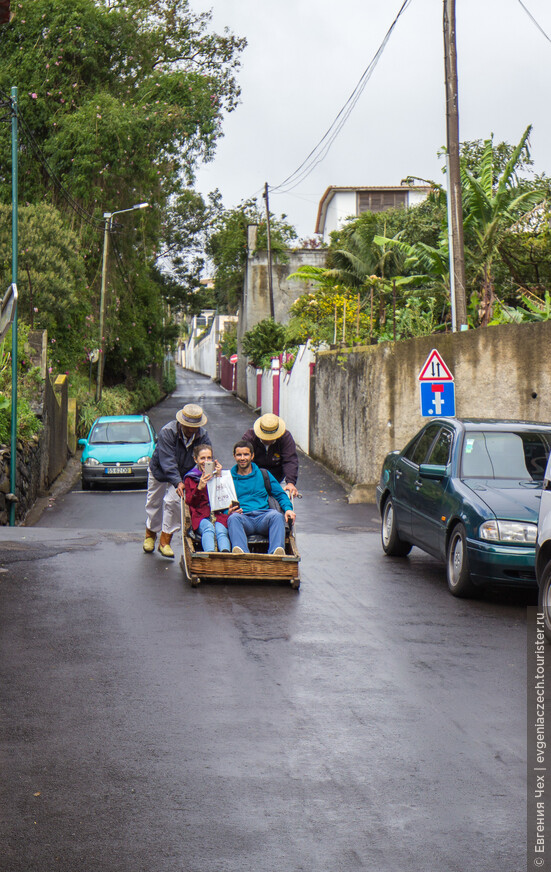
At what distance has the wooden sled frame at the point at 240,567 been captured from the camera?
32.3ft

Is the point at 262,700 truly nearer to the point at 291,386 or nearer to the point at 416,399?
the point at 416,399

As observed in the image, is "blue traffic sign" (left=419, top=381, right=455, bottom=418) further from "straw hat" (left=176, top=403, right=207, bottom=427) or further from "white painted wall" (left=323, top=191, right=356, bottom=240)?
"white painted wall" (left=323, top=191, right=356, bottom=240)

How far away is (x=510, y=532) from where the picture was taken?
366 inches

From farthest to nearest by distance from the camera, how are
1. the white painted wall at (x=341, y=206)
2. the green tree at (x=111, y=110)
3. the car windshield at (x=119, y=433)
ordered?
1. the white painted wall at (x=341, y=206)
2. the green tree at (x=111, y=110)
3. the car windshield at (x=119, y=433)

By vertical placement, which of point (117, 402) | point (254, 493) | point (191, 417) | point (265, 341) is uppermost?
point (265, 341)

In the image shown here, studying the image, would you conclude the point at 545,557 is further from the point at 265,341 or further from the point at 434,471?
the point at 265,341

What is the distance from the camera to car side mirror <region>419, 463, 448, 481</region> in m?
10.6

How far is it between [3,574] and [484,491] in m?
4.98

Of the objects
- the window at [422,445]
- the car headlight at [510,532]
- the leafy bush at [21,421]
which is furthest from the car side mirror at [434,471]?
the leafy bush at [21,421]

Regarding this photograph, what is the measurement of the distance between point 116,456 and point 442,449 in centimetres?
1478

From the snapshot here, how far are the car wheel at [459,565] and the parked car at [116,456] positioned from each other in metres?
15.1

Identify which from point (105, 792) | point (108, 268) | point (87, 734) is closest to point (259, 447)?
point (87, 734)

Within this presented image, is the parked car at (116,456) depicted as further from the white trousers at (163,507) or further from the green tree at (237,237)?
the green tree at (237,237)

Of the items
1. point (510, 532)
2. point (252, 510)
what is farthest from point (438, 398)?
point (510, 532)
